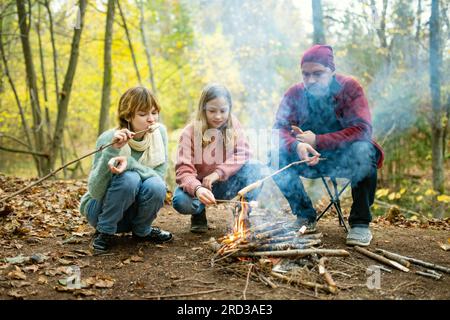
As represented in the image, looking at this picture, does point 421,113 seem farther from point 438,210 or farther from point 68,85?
point 68,85

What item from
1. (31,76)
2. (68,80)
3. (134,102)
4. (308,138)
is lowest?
(308,138)

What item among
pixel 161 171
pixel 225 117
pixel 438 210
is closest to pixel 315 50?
pixel 225 117

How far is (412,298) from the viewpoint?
7.52 ft

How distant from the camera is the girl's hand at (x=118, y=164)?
2853 mm

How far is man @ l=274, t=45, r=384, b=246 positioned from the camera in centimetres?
324

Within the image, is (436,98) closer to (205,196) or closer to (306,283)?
(205,196)

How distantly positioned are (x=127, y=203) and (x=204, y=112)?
3.75 ft

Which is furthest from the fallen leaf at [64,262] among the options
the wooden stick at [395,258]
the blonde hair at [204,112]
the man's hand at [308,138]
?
the wooden stick at [395,258]

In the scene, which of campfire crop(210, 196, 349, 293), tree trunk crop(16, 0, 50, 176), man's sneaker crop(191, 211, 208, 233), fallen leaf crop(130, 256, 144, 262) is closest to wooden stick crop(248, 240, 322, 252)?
campfire crop(210, 196, 349, 293)

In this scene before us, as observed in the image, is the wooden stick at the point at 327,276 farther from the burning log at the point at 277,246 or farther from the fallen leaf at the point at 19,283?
the fallen leaf at the point at 19,283

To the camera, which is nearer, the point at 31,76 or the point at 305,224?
the point at 305,224

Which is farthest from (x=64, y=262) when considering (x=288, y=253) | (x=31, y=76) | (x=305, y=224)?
(x=31, y=76)

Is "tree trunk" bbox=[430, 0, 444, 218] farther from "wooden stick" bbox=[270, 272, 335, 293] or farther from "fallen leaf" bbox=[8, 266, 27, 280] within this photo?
"fallen leaf" bbox=[8, 266, 27, 280]

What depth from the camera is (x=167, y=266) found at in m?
2.83
